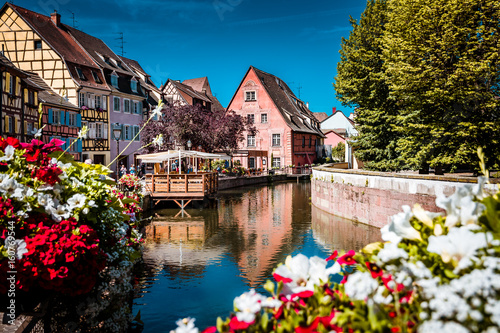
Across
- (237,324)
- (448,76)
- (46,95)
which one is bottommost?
(237,324)

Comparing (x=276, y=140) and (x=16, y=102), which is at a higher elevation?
(x=16, y=102)

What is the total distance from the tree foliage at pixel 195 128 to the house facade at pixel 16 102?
462 inches

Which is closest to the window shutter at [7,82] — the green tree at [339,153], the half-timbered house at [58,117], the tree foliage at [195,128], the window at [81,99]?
the half-timbered house at [58,117]

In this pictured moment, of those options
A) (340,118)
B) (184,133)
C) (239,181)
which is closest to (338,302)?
(184,133)

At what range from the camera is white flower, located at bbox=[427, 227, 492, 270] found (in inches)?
74.0

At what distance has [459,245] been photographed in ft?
6.29

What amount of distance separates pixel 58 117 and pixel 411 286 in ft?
123

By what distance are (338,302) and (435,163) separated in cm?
1851

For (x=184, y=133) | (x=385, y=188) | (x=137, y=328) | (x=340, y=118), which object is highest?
(x=340, y=118)

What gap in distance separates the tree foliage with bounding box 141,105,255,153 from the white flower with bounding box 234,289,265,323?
37.0 m

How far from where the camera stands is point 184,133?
38938mm

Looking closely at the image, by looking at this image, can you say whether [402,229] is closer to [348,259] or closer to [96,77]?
[348,259]

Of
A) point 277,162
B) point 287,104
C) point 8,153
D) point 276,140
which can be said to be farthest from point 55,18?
point 8,153

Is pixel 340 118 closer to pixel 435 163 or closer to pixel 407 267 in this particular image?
pixel 435 163
